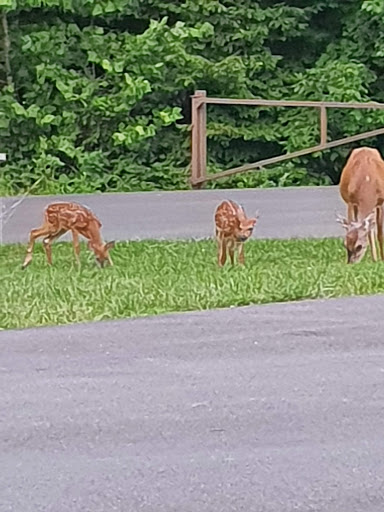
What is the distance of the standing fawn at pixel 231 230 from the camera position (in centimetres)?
862

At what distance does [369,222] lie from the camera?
352 inches

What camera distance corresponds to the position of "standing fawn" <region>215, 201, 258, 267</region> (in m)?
8.62

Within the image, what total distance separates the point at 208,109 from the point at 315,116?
1.72 meters

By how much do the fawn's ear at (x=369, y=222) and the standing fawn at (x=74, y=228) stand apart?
199 centimetres

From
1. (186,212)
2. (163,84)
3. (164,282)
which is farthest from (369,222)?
(163,84)

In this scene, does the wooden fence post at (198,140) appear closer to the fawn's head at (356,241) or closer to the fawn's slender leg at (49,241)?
the fawn's slender leg at (49,241)

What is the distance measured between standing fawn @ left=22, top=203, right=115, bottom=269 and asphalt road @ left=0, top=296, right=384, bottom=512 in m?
2.13

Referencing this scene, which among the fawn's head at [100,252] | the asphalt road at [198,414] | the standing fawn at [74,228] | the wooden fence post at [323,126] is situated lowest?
the asphalt road at [198,414]

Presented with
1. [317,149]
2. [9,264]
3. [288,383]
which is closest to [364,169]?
[9,264]

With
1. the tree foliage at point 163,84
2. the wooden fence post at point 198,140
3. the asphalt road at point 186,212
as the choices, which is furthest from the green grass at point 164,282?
the tree foliage at point 163,84

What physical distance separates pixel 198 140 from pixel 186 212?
10.00 feet

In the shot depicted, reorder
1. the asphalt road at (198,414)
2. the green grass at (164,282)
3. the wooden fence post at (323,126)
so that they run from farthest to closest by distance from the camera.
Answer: the wooden fence post at (323,126) → the green grass at (164,282) → the asphalt road at (198,414)

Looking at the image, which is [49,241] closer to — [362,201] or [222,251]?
[222,251]

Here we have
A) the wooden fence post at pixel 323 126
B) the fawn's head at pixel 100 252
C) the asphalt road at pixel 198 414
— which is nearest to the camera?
the asphalt road at pixel 198 414
